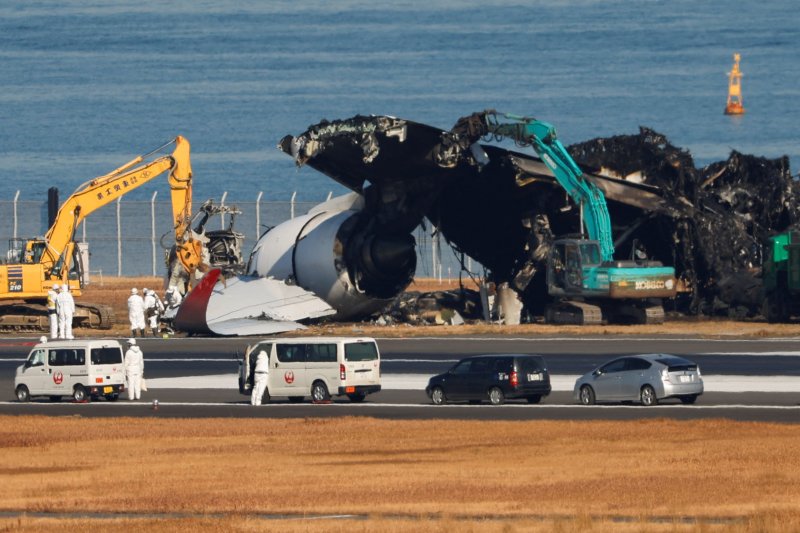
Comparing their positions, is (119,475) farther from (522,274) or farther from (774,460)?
(522,274)

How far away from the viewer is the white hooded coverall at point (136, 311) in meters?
80.9

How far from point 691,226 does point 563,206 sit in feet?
21.2

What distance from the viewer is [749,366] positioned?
60.9 meters

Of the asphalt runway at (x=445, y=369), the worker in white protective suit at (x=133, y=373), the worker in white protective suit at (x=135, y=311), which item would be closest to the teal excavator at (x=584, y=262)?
the asphalt runway at (x=445, y=369)

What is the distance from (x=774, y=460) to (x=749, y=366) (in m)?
25.5

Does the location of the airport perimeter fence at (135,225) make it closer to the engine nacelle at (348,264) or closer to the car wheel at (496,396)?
the engine nacelle at (348,264)

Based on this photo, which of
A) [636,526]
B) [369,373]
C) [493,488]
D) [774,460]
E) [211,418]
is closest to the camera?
[636,526]

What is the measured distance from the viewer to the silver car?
160 feet

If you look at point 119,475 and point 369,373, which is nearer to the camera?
point 119,475

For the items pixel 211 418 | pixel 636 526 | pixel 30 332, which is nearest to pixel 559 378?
pixel 211 418

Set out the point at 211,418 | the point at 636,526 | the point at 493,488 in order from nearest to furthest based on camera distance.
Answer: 1. the point at 636,526
2. the point at 493,488
3. the point at 211,418

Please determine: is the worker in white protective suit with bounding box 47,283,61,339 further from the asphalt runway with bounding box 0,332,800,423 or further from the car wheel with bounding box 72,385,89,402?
the car wheel with bounding box 72,385,89,402

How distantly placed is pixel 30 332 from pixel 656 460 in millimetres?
55606

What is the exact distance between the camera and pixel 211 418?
159ft
